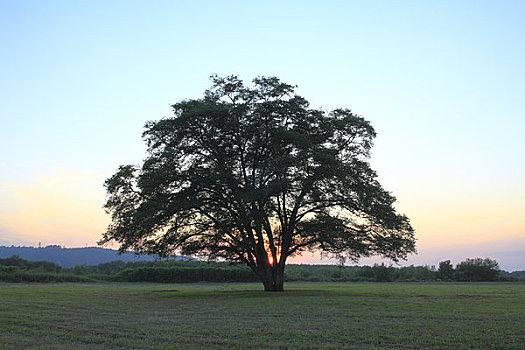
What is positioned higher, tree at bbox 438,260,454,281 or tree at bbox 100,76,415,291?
tree at bbox 100,76,415,291

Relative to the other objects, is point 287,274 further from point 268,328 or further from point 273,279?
point 268,328

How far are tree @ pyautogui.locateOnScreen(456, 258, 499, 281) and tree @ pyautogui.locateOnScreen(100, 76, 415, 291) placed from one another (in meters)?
45.8

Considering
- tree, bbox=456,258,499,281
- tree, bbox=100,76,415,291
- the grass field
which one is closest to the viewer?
the grass field

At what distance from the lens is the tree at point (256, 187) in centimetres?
3053

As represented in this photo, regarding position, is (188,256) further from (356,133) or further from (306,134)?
(356,133)

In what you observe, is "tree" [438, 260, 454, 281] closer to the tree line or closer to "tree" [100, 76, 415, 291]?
the tree line

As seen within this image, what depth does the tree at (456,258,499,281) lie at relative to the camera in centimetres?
6912

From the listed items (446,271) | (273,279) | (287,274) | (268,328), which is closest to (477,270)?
(446,271)

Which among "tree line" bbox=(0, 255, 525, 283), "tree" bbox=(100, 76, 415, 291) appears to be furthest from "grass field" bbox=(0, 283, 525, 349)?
"tree line" bbox=(0, 255, 525, 283)

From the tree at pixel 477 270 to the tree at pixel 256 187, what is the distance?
4583 cm

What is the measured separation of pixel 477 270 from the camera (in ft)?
233

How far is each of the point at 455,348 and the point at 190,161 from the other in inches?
976

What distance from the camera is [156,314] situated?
1956cm

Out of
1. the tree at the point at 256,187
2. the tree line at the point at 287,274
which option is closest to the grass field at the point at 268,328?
the tree at the point at 256,187
